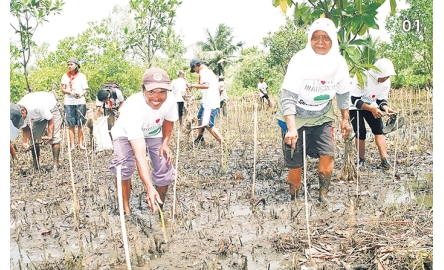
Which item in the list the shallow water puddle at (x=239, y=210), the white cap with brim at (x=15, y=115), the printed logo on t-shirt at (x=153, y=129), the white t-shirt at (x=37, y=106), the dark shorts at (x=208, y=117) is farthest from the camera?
the dark shorts at (x=208, y=117)

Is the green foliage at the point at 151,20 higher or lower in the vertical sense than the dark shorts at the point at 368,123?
higher

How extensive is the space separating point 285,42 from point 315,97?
1528 cm

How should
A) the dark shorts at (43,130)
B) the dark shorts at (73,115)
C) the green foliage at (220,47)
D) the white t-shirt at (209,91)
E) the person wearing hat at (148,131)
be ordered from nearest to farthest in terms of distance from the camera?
1. the person wearing hat at (148,131)
2. the dark shorts at (43,130)
3. the white t-shirt at (209,91)
4. the dark shorts at (73,115)
5. the green foliage at (220,47)

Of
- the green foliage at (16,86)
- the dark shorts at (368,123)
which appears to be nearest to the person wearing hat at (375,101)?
the dark shorts at (368,123)

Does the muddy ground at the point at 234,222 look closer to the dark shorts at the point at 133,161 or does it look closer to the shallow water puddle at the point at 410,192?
the shallow water puddle at the point at 410,192

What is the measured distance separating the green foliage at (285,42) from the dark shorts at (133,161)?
15.4 metres

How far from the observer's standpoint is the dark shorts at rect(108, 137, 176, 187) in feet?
11.1

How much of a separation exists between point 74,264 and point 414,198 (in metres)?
2.87

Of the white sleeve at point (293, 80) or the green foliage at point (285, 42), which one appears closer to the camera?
the white sleeve at point (293, 80)

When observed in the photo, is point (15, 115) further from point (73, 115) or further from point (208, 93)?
point (208, 93)

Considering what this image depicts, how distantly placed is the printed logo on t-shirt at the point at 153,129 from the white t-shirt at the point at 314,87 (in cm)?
107

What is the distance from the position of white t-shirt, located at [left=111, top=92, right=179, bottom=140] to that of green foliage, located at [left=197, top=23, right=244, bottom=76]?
2918cm

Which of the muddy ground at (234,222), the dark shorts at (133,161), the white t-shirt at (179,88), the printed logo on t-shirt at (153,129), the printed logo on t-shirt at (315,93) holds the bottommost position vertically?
the muddy ground at (234,222)

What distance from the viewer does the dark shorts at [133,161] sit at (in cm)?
Answer: 339
